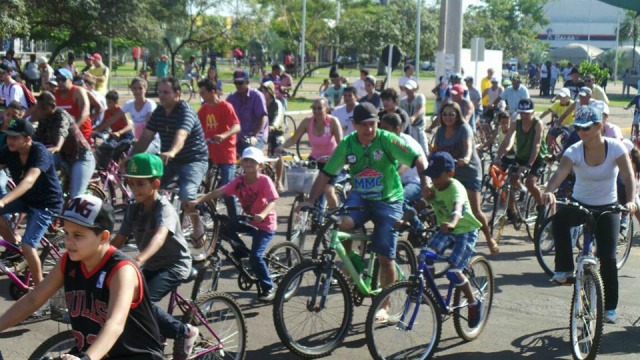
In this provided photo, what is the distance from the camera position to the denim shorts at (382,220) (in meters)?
7.99

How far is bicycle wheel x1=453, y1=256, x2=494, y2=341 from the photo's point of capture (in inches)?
310

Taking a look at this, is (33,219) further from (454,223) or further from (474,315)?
(474,315)

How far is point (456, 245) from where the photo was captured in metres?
7.87

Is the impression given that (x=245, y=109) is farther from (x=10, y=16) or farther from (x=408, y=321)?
(x=10, y=16)

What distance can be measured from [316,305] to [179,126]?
357 centimetres

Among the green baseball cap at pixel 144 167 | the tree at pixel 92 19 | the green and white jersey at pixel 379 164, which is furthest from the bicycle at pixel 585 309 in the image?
the tree at pixel 92 19

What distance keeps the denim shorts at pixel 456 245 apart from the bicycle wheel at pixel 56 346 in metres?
3.12

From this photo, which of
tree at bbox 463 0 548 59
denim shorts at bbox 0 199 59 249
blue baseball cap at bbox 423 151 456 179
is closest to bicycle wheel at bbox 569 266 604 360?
blue baseball cap at bbox 423 151 456 179

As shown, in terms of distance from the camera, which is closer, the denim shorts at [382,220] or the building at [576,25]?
the denim shorts at [382,220]

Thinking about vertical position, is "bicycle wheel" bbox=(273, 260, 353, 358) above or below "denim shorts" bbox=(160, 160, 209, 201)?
below

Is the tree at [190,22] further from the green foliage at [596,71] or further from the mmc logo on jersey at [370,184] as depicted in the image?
the mmc logo on jersey at [370,184]

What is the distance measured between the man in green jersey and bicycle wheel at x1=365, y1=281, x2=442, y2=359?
0.87m

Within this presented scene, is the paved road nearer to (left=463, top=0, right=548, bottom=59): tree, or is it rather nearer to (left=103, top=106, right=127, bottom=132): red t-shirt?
(left=103, top=106, right=127, bottom=132): red t-shirt

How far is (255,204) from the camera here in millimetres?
8867
